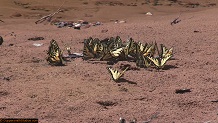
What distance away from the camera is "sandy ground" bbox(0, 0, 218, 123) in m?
2.63

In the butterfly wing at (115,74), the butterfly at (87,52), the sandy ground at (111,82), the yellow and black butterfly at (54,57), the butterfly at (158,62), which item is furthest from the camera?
the butterfly at (87,52)

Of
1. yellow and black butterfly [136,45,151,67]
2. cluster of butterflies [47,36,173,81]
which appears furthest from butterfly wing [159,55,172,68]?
yellow and black butterfly [136,45,151,67]

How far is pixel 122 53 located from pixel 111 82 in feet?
2.23

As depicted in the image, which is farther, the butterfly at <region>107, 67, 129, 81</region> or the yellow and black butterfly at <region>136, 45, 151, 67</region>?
the yellow and black butterfly at <region>136, 45, 151, 67</region>

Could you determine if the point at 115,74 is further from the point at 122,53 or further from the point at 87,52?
A: the point at 87,52

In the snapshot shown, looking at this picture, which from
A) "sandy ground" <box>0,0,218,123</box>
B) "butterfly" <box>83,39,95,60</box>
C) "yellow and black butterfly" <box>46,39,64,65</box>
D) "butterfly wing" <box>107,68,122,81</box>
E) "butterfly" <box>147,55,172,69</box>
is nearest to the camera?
"sandy ground" <box>0,0,218,123</box>

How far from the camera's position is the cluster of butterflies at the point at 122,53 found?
12.2ft

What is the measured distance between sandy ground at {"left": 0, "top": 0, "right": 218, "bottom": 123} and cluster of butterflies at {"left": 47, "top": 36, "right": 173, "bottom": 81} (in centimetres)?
9

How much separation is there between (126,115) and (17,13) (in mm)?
5939

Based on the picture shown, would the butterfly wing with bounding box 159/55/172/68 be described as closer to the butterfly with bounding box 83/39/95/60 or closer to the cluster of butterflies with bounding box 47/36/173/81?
the cluster of butterflies with bounding box 47/36/173/81

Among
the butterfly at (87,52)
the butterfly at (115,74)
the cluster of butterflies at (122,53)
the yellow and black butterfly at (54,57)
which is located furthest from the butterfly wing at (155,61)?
the yellow and black butterfly at (54,57)

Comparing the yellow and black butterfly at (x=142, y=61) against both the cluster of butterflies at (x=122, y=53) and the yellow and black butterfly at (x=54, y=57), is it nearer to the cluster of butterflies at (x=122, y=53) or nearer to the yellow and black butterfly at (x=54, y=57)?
the cluster of butterflies at (x=122, y=53)

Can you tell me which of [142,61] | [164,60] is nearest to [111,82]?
[142,61]

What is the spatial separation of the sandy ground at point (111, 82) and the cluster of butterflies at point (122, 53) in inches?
3.4
